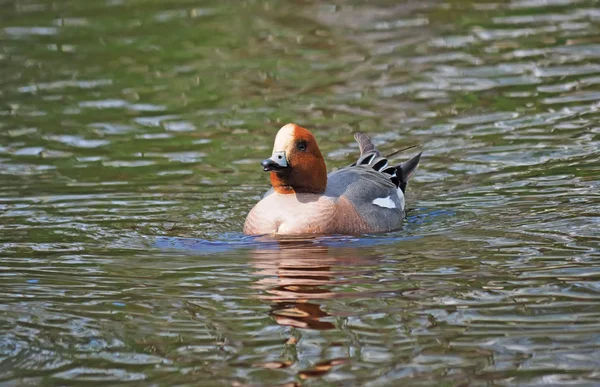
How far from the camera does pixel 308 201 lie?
29.6ft

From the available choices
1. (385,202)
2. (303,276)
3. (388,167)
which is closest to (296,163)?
(385,202)

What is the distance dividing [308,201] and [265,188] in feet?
5.77

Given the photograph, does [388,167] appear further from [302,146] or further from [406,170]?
[302,146]

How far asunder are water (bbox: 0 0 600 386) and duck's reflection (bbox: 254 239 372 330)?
0.03 m

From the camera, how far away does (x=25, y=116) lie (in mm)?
13344

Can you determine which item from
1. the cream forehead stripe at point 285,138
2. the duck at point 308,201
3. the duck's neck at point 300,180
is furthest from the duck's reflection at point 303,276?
the cream forehead stripe at point 285,138

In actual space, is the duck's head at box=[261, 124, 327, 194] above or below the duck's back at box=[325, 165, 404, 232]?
above

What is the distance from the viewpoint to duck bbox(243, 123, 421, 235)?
8898 mm

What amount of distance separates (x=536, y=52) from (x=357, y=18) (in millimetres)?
3527

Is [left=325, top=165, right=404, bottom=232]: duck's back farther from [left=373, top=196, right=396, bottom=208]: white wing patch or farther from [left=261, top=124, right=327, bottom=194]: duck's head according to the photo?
[left=261, top=124, right=327, bottom=194]: duck's head

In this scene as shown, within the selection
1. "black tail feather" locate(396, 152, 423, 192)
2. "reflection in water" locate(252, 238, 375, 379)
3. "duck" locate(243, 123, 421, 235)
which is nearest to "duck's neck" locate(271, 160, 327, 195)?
"duck" locate(243, 123, 421, 235)

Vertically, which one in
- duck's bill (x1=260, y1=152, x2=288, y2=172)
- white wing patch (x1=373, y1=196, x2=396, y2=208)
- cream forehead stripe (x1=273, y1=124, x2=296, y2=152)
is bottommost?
white wing patch (x1=373, y1=196, x2=396, y2=208)

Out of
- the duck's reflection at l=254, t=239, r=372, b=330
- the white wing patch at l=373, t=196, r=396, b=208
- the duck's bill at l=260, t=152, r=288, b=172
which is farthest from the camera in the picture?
the white wing patch at l=373, t=196, r=396, b=208

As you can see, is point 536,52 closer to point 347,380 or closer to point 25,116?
point 25,116
